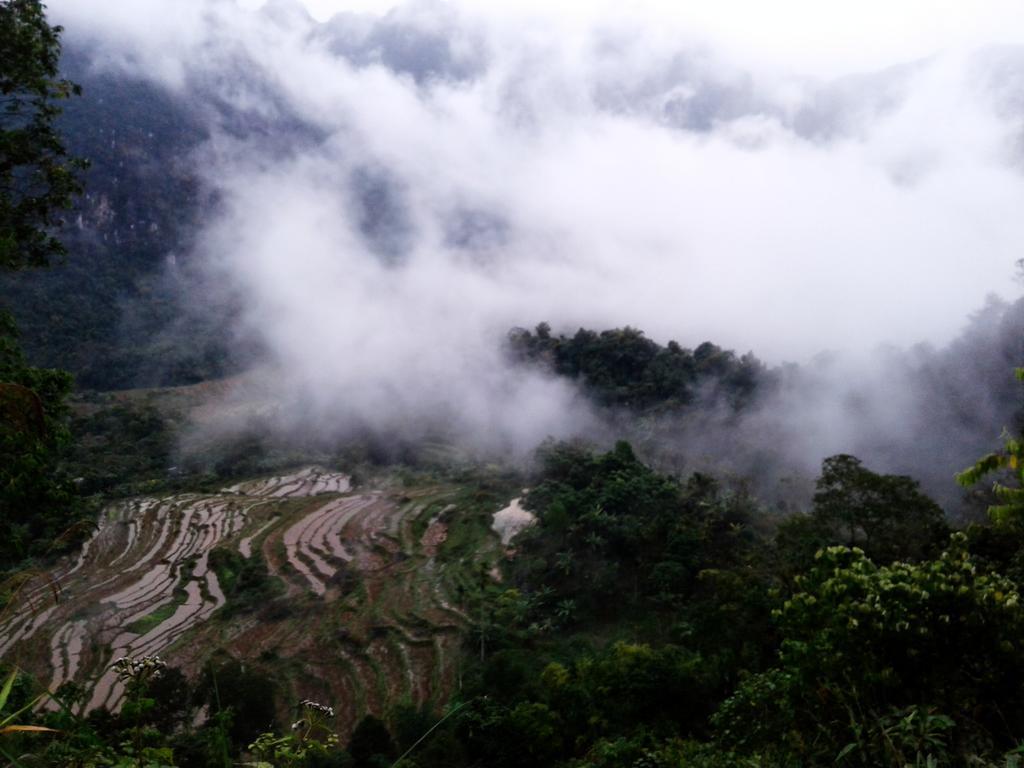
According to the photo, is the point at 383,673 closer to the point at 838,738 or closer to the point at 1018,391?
the point at 838,738

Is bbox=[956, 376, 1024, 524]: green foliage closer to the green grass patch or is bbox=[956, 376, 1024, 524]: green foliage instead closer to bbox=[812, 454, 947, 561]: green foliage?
bbox=[812, 454, 947, 561]: green foliage

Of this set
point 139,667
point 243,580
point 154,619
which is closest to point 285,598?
point 243,580

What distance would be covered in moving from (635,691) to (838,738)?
19.6ft

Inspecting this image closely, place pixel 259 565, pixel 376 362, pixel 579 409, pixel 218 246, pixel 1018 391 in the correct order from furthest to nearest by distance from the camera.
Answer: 1. pixel 218 246
2. pixel 376 362
3. pixel 579 409
4. pixel 1018 391
5. pixel 259 565

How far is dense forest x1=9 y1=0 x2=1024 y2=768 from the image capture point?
198 inches

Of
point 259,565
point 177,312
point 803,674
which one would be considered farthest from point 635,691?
point 177,312

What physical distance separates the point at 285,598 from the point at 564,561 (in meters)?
10.1

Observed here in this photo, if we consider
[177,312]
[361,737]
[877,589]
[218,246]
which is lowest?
[361,737]

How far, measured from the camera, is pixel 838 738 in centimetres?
505

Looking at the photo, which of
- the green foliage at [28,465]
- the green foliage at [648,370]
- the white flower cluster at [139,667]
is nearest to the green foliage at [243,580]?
the green foliage at [28,465]

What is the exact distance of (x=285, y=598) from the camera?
2253 cm

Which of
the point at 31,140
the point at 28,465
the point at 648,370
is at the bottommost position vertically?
the point at 28,465

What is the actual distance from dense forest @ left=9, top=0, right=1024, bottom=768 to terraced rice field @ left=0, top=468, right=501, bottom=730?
0.61 feet

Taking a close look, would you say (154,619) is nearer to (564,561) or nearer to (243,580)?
(243,580)
